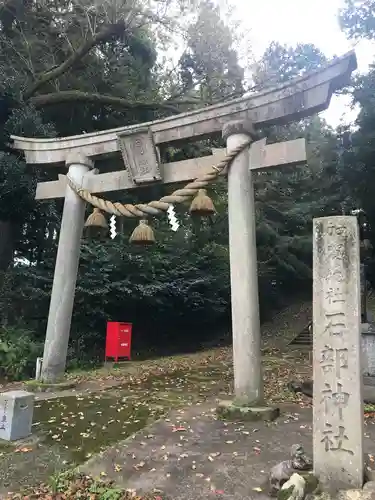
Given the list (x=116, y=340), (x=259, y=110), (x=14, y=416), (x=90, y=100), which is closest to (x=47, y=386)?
(x=14, y=416)

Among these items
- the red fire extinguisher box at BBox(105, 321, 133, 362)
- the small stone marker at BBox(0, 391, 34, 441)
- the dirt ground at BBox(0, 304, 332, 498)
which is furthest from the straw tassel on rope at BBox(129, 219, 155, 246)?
the red fire extinguisher box at BBox(105, 321, 133, 362)

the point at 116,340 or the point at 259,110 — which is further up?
the point at 259,110

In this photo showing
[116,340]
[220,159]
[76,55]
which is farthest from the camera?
[76,55]

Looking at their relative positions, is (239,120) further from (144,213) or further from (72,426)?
(72,426)

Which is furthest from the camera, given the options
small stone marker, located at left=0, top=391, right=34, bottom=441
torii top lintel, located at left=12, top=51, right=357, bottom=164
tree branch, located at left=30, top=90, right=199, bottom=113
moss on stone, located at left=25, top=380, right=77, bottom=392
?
tree branch, located at left=30, top=90, right=199, bottom=113

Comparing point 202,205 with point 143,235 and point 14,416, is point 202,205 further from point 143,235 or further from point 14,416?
point 14,416

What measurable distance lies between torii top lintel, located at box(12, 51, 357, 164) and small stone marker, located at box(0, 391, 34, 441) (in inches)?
186

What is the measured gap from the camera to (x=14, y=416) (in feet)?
16.5

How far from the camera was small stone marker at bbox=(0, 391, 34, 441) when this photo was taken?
501 centimetres

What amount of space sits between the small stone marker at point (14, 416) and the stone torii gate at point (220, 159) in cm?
288

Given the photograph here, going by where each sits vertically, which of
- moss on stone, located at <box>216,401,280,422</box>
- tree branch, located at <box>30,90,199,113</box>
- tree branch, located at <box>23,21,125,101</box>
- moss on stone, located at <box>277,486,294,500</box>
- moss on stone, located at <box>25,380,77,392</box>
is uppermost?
tree branch, located at <box>23,21,125,101</box>

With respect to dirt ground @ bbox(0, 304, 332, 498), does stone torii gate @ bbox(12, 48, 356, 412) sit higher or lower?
higher

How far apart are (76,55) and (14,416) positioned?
11.1 metres

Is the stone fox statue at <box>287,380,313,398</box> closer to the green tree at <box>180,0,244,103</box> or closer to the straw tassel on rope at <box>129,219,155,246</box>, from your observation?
the straw tassel on rope at <box>129,219,155,246</box>
